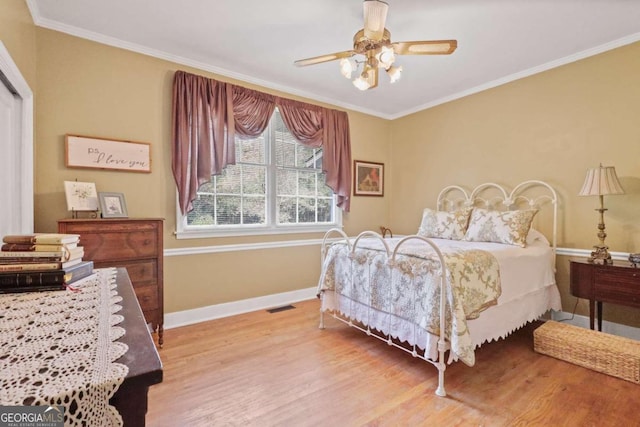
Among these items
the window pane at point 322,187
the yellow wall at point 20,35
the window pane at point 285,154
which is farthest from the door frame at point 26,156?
the window pane at point 322,187

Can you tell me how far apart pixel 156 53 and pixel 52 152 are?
1269mm

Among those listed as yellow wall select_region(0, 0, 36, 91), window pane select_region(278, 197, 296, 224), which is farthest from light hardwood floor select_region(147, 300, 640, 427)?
yellow wall select_region(0, 0, 36, 91)

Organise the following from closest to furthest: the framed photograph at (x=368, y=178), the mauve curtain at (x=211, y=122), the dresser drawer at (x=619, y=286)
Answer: the dresser drawer at (x=619, y=286)
the mauve curtain at (x=211, y=122)
the framed photograph at (x=368, y=178)

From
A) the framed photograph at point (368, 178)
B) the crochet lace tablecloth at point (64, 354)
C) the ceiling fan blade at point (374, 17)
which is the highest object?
the ceiling fan blade at point (374, 17)

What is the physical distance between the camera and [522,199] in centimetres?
332

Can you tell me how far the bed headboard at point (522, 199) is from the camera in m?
3.12

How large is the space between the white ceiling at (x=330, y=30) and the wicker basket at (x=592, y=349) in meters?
2.45

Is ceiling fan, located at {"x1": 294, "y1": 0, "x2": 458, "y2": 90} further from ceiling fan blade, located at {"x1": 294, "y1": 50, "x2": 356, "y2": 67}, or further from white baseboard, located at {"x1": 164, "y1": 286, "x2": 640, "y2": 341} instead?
white baseboard, located at {"x1": 164, "y1": 286, "x2": 640, "y2": 341}

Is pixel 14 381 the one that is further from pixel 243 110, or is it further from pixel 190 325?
pixel 243 110

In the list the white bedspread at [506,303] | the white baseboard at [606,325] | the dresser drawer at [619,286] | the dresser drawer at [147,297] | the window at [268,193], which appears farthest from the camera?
the window at [268,193]

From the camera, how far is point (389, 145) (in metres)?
4.84

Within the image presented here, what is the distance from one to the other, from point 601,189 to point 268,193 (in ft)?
10.4

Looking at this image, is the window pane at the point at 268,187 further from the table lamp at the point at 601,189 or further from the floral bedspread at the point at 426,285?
the table lamp at the point at 601,189

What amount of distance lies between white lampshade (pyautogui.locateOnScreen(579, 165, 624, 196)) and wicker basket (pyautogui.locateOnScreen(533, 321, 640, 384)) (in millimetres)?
1128
